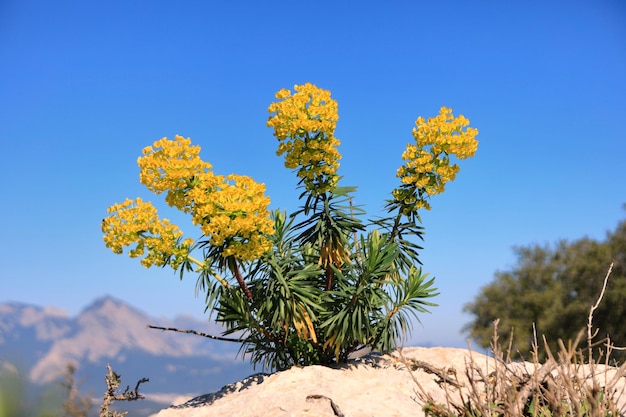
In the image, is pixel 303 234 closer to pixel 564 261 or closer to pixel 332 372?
pixel 332 372

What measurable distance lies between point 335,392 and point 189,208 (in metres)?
3.02

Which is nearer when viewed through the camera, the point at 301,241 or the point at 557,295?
the point at 301,241

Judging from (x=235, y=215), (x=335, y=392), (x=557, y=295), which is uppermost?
(x=557, y=295)

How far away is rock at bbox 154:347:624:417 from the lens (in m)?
7.45

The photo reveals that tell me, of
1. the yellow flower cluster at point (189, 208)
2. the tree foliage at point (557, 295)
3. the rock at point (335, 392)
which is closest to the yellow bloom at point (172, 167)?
the yellow flower cluster at point (189, 208)

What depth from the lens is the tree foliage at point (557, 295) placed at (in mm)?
19625

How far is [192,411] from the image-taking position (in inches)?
334

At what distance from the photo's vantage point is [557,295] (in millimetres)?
20828

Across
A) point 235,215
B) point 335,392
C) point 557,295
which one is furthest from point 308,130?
point 557,295

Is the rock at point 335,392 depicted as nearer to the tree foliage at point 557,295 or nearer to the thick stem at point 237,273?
the thick stem at point 237,273

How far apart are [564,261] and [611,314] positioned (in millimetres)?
2766

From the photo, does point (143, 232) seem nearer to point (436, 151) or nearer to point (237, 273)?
point (237, 273)

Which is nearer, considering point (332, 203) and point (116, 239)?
point (116, 239)

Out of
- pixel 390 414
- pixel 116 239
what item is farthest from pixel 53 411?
pixel 390 414
